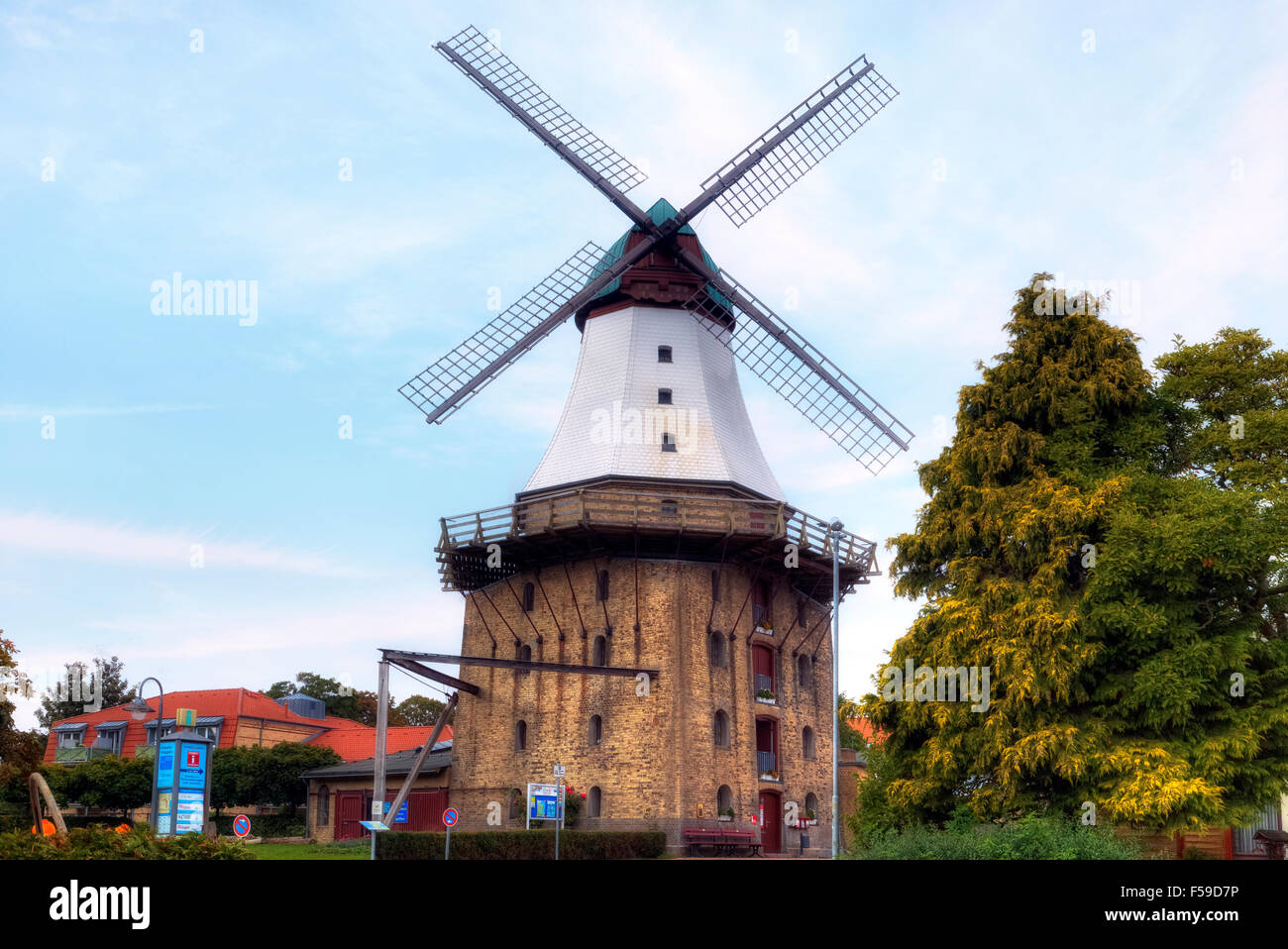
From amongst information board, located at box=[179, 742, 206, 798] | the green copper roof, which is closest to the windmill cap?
the green copper roof

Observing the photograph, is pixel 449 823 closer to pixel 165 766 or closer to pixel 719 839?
pixel 165 766

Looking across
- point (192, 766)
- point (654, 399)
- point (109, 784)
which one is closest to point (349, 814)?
point (109, 784)

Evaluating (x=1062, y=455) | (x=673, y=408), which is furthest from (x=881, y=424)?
(x=1062, y=455)

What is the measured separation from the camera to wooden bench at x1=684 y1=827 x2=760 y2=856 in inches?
1319

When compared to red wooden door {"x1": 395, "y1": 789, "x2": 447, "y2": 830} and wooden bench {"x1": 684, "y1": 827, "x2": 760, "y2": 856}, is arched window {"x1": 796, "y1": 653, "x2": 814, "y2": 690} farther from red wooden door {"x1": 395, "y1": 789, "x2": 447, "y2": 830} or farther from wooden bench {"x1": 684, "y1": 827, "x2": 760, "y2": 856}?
red wooden door {"x1": 395, "y1": 789, "x2": 447, "y2": 830}

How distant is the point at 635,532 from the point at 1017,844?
17286 mm

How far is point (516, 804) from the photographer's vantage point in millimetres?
36500

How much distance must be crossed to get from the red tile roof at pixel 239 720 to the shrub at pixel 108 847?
4719 centimetres

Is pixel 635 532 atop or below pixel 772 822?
atop

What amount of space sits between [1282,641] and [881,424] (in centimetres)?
1794

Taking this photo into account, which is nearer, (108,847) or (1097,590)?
(108,847)
